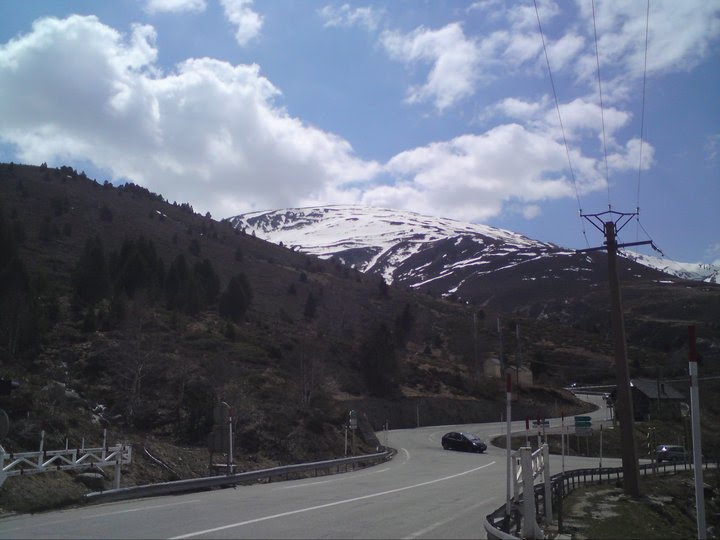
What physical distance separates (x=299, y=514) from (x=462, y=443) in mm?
31522

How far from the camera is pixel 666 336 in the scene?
10894 cm

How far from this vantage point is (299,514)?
43.1 feet

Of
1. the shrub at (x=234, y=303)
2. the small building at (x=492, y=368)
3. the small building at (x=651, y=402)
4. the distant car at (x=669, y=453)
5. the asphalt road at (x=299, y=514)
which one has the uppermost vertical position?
the shrub at (x=234, y=303)

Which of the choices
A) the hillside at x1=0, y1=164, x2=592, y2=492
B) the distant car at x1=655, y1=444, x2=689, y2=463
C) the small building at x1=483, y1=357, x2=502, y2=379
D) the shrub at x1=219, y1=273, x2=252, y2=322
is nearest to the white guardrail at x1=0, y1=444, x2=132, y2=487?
the hillside at x1=0, y1=164, x2=592, y2=492

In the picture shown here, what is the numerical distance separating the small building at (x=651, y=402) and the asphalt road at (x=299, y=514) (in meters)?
46.5

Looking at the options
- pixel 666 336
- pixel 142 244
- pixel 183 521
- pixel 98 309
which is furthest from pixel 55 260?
pixel 666 336

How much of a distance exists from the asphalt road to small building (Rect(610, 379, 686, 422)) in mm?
46525

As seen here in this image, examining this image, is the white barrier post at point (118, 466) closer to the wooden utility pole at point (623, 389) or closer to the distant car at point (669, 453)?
the wooden utility pole at point (623, 389)

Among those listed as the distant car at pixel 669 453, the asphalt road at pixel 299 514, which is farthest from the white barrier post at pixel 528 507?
the distant car at pixel 669 453

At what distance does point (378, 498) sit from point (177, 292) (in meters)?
58.8

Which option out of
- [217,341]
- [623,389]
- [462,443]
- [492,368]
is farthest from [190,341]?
[492,368]

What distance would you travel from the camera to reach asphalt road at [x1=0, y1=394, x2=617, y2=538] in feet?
35.9

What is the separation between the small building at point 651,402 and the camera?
63438mm

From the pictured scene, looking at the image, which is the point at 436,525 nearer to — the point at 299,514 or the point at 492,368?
the point at 299,514
